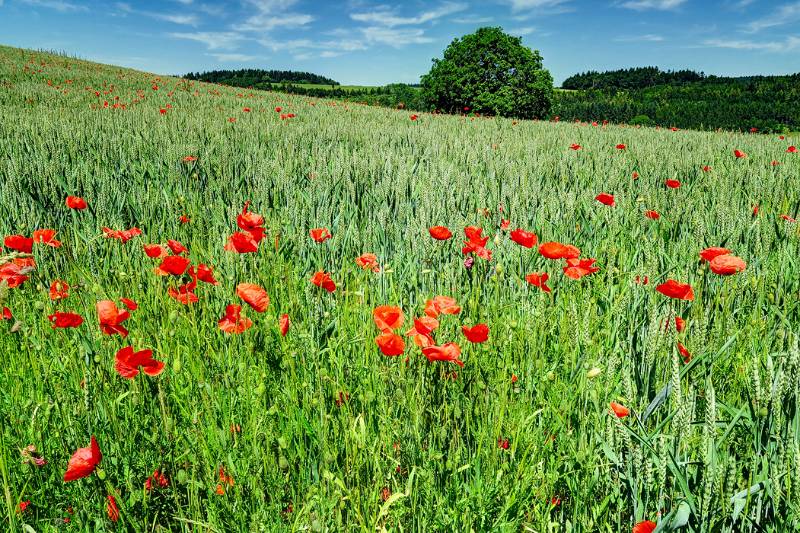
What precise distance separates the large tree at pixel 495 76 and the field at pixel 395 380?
2137cm

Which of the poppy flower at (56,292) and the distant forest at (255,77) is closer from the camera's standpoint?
the poppy flower at (56,292)

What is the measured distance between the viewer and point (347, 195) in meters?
3.36

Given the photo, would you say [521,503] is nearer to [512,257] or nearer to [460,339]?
[460,339]

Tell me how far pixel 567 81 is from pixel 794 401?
6124 cm

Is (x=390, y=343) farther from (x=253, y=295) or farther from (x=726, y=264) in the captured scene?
(x=726, y=264)

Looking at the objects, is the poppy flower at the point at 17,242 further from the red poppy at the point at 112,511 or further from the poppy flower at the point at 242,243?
the red poppy at the point at 112,511

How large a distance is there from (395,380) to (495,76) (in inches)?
963

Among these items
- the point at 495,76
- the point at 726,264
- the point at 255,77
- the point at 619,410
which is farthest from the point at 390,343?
the point at 255,77

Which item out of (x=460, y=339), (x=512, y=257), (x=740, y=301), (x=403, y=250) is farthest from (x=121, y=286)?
(x=740, y=301)

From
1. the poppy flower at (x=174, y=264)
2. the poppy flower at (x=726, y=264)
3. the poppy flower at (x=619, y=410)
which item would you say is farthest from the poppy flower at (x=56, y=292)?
the poppy flower at (x=726, y=264)

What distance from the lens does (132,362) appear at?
1.16 meters

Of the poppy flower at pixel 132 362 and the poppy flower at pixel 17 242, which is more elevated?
the poppy flower at pixel 17 242

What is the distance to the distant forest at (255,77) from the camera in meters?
42.8

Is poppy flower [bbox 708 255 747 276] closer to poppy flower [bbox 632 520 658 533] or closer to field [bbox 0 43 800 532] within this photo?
Answer: field [bbox 0 43 800 532]
